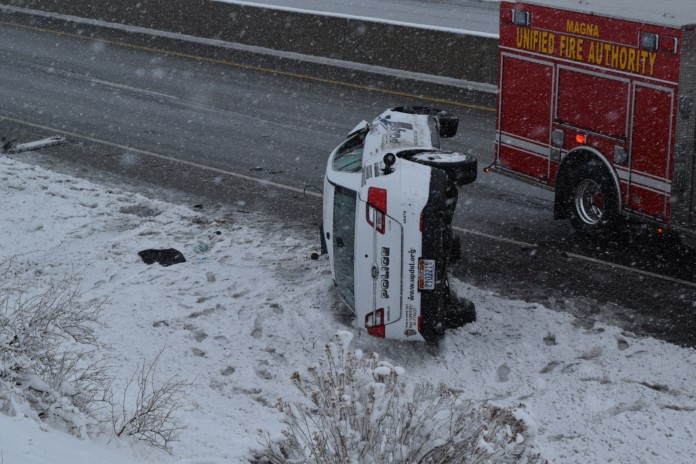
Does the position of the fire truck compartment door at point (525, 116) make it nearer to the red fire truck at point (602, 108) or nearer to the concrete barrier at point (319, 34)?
the red fire truck at point (602, 108)

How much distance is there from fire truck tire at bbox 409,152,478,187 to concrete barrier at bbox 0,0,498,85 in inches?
470

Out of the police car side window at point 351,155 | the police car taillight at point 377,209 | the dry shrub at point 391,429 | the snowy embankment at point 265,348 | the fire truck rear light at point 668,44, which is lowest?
the snowy embankment at point 265,348

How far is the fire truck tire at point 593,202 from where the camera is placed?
1282cm

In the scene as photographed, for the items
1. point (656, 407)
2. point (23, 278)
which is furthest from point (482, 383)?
point (23, 278)

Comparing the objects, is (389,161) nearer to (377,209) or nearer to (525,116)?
(377,209)

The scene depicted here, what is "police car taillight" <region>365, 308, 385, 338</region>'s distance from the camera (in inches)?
392

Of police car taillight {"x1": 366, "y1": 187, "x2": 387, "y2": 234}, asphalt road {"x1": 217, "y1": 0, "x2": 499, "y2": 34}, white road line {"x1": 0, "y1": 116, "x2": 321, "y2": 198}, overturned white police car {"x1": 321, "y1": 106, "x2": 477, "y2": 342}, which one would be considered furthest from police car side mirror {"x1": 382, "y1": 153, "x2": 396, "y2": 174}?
asphalt road {"x1": 217, "y1": 0, "x2": 499, "y2": 34}

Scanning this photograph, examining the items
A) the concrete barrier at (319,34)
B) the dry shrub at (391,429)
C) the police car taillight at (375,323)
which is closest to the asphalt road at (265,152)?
the concrete barrier at (319,34)

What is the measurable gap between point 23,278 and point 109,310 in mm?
1687

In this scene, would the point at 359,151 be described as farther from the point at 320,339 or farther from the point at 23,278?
the point at 23,278

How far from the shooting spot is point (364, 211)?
391 inches

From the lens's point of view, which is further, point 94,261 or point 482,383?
point 94,261

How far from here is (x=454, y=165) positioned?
10250mm

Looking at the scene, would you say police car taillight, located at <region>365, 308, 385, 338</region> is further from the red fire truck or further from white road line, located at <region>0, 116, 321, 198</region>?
white road line, located at <region>0, 116, 321, 198</region>
